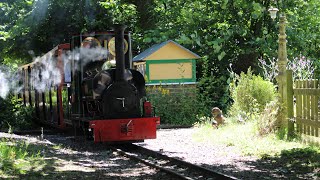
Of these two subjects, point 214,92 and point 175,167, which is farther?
point 214,92

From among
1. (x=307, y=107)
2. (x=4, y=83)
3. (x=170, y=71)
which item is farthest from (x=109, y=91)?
(x=4, y=83)

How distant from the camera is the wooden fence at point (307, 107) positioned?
11.5 meters

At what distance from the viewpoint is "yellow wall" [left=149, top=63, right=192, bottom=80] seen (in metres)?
21.4

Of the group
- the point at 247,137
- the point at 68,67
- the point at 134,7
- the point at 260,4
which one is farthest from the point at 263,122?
the point at 134,7

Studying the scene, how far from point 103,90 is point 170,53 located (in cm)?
874

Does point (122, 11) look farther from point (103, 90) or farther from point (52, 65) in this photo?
point (103, 90)

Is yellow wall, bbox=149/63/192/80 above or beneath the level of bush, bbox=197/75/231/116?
above

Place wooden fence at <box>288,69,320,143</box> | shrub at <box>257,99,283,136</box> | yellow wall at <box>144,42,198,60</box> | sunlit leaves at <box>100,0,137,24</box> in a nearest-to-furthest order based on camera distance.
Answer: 1. wooden fence at <box>288,69,320,143</box>
2. shrub at <box>257,99,283,136</box>
3. yellow wall at <box>144,42,198,60</box>
4. sunlit leaves at <box>100,0,137,24</box>

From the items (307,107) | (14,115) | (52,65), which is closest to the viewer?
(307,107)

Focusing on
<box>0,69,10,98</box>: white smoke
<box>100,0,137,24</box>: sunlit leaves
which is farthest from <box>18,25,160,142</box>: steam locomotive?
<box>0,69,10,98</box>: white smoke

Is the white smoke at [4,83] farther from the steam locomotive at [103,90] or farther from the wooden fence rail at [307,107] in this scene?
the wooden fence rail at [307,107]

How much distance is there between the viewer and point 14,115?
20.8m

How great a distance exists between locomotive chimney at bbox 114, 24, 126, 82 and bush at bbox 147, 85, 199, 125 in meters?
8.24

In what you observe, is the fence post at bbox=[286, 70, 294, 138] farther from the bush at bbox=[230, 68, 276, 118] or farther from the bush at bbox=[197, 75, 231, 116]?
the bush at bbox=[197, 75, 231, 116]
